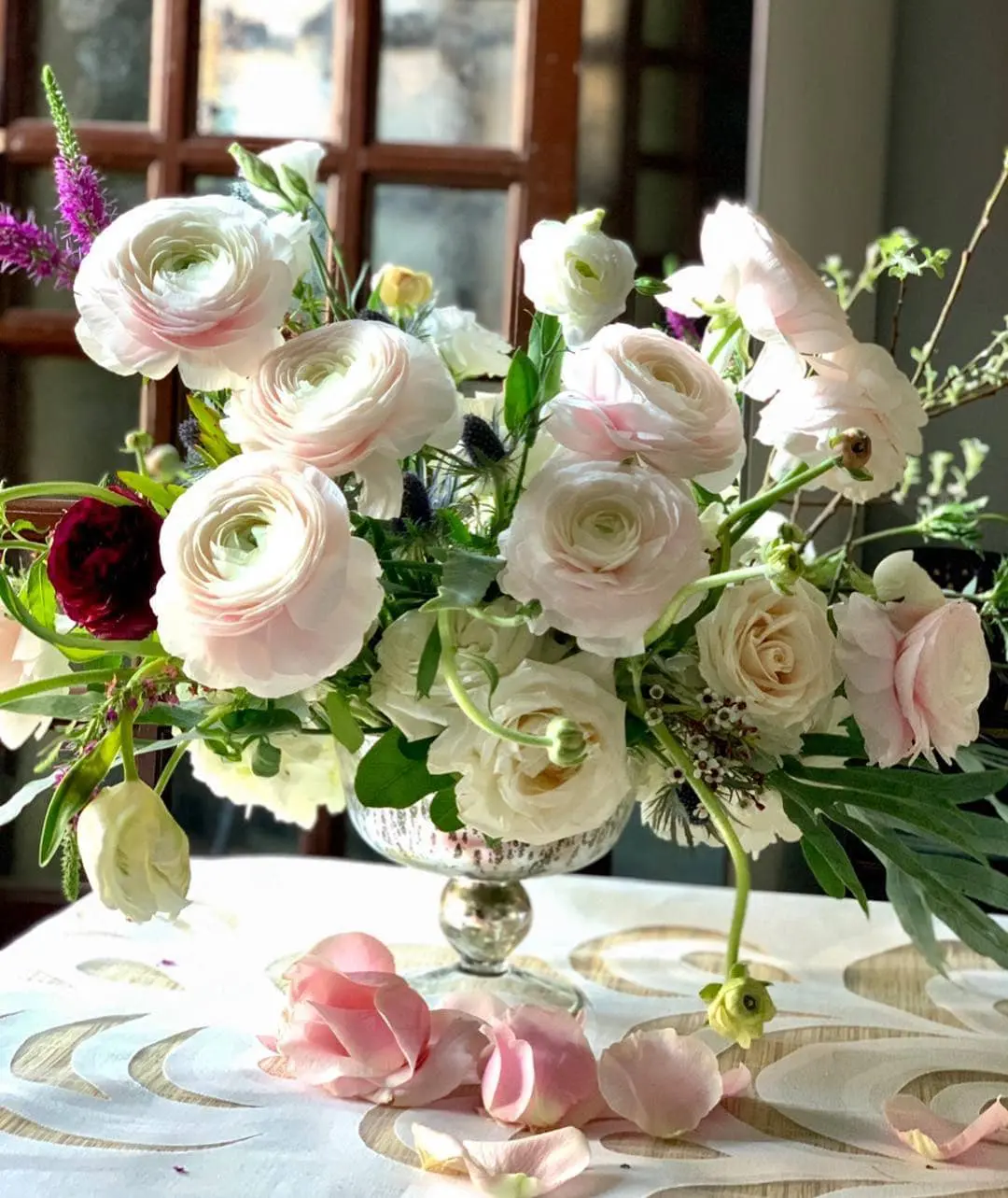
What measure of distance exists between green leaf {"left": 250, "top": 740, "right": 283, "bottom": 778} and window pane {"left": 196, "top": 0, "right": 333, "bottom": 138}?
90 centimetres

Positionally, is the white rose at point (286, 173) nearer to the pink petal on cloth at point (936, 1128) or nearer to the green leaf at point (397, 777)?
the green leaf at point (397, 777)

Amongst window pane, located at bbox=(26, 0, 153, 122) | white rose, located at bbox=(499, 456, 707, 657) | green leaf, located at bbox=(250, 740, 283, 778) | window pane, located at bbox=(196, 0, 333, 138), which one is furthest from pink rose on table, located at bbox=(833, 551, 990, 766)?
window pane, located at bbox=(26, 0, 153, 122)

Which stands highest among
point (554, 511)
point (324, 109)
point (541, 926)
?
point (324, 109)

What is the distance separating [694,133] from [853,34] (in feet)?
1.14

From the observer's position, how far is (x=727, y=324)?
2.45ft

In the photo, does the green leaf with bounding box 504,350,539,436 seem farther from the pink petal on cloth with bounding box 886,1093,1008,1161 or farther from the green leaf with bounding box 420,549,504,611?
the pink petal on cloth with bounding box 886,1093,1008,1161

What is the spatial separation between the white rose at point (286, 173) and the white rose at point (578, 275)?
15 centimetres

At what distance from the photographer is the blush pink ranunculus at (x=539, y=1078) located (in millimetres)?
683

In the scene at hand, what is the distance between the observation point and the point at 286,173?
2.60 feet

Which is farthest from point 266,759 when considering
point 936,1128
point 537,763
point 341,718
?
point 936,1128

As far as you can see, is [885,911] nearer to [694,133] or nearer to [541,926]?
[541,926]

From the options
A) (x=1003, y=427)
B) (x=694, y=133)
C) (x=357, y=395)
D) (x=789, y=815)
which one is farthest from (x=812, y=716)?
(x=694, y=133)

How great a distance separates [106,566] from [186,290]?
0.45ft

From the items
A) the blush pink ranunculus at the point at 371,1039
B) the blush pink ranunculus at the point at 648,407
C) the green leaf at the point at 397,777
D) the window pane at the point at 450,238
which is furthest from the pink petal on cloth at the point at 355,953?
the window pane at the point at 450,238
